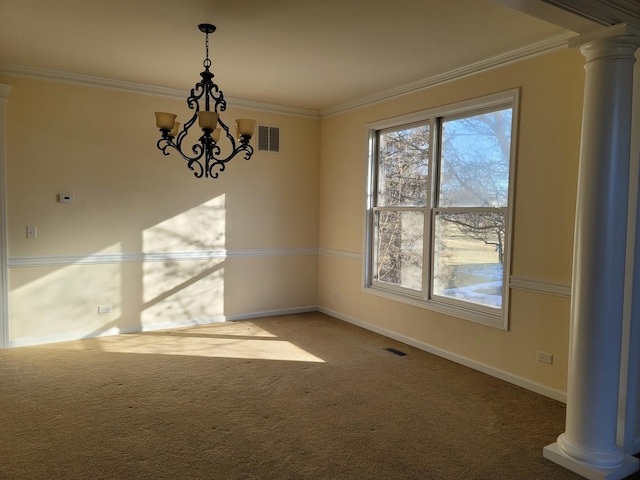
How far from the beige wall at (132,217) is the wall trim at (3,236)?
0.05 meters

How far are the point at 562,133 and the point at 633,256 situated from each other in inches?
47.3

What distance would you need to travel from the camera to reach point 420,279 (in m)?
4.81

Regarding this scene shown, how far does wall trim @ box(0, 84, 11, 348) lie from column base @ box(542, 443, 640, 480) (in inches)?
187

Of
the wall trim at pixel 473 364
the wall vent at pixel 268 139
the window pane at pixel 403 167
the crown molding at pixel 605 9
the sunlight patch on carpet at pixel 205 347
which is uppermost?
the crown molding at pixel 605 9

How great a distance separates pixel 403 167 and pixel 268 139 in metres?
1.84

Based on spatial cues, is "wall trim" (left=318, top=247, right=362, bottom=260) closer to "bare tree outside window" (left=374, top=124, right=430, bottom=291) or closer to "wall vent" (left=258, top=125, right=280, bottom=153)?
"bare tree outside window" (left=374, top=124, right=430, bottom=291)


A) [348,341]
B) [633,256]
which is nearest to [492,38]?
[633,256]

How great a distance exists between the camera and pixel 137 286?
514 centimetres

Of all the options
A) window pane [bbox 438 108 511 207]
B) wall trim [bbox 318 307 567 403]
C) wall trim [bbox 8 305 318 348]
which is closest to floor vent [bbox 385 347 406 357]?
wall trim [bbox 318 307 567 403]

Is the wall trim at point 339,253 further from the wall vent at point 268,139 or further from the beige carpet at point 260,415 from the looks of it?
the wall vent at point 268,139

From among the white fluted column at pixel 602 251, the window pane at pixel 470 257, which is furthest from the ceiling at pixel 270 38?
the window pane at pixel 470 257

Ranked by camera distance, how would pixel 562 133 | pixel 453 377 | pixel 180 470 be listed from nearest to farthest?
pixel 180 470 → pixel 562 133 → pixel 453 377

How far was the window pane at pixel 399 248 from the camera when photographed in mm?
4844

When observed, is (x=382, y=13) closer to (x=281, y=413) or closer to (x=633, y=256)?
(x=633, y=256)
